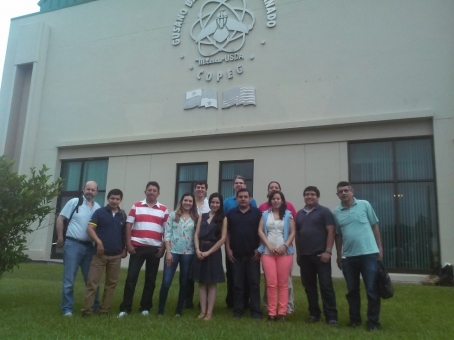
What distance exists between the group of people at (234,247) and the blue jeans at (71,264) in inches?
→ 0.5

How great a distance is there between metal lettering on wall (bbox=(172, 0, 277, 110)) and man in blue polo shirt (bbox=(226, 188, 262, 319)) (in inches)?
281

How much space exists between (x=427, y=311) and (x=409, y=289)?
2317mm

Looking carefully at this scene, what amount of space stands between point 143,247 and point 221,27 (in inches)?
370

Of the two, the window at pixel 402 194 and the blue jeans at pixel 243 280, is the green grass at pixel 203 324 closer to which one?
the blue jeans at pixel 243 280

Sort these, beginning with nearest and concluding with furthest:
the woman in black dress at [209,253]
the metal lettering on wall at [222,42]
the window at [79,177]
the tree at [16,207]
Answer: the woman in black dress at [209,253], the tree at [16,207], the metal lettering on wall at [222,42], the window at [79,177]

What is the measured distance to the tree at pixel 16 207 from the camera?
6305 millimetres

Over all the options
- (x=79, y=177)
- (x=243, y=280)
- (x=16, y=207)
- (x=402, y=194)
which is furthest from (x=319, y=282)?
(x=79, y=177)

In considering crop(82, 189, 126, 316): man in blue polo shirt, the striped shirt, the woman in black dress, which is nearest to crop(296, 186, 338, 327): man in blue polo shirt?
the woman in black dress

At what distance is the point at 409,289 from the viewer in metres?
8.41

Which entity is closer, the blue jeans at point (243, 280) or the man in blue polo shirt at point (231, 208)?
the blue jeans at point (243, 280)

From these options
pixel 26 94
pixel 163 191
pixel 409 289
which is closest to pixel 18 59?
pixel 26 94

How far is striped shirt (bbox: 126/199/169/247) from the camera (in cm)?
585

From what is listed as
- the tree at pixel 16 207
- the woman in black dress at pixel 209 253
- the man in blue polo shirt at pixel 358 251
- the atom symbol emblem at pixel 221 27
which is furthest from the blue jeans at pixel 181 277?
the atom symbol emblem at pixel 221 27

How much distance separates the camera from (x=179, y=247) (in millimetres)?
5762
